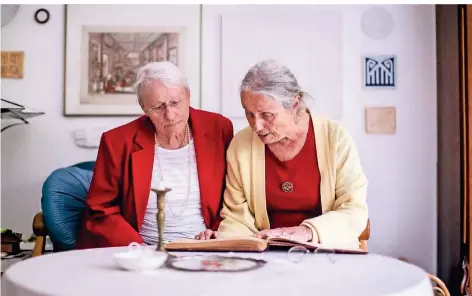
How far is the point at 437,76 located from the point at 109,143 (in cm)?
188

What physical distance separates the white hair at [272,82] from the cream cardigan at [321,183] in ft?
0.59

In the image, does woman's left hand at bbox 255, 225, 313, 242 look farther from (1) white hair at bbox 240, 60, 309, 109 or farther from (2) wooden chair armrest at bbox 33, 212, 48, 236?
(2) wooden chair armrest at bbox 33, 212, 48, 236

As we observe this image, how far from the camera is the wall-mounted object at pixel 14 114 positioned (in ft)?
9.07

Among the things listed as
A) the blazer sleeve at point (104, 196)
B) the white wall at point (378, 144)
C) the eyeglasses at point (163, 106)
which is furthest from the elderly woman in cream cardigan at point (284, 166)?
the white wall at point (378, 144)

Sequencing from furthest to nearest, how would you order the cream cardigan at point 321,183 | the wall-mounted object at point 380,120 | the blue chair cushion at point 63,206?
the wall-mounted object at point 380,120 → the blue chair cushion at point 63,206 → the cream cardigan at point 321,183

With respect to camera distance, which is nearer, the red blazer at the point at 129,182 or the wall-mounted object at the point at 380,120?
the red blazer at the point at 129,182

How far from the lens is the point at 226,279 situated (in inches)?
43.4

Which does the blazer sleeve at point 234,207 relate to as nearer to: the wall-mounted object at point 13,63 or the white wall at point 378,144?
the white wall at point 378,144

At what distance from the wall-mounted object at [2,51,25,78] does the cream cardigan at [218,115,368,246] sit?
1652 millimetres

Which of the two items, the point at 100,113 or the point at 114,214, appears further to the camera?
the point at 100,113

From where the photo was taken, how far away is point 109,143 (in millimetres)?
1993

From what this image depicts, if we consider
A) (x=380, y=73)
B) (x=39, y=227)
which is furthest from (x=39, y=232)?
(x=380, y=73)
